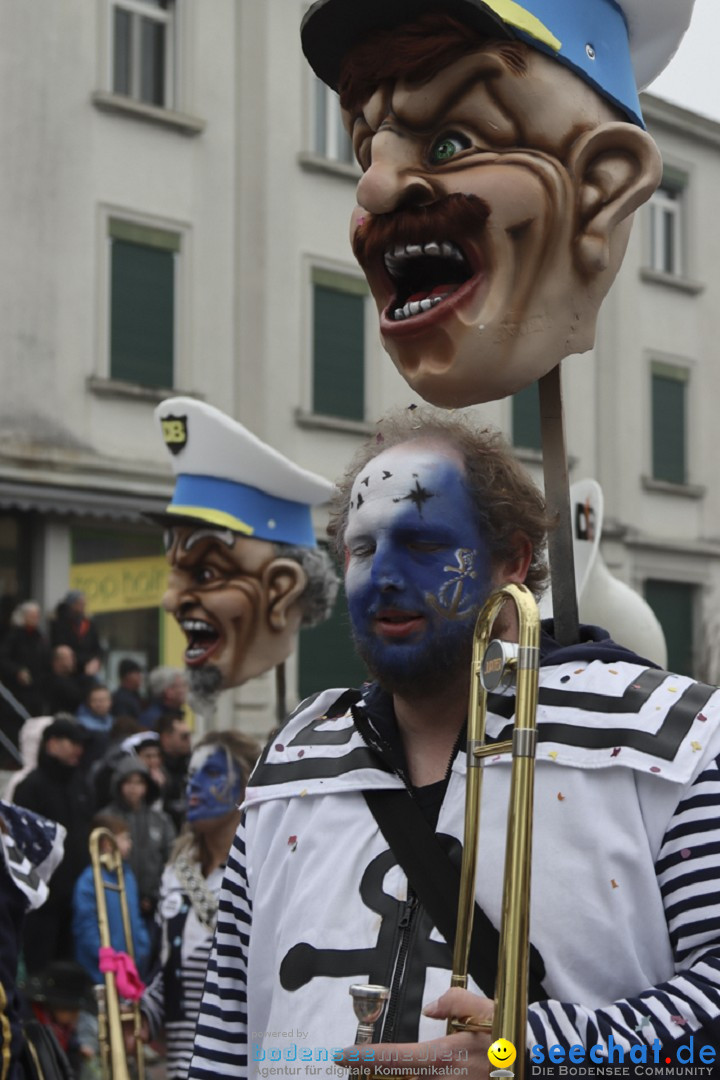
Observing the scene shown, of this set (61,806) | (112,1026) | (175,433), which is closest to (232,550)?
(175,433)

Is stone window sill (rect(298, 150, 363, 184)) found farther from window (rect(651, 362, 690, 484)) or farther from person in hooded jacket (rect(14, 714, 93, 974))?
person in hooded jacket (rect(14, 714, 93, 974))

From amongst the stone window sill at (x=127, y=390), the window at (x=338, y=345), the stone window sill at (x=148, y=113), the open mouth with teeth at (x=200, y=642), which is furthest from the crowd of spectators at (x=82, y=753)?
the stone window sill at (x=148, y=113)

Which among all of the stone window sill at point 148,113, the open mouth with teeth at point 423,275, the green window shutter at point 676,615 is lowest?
the open mouth with teeth at point 423,275

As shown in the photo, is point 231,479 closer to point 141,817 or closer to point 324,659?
point 141,817

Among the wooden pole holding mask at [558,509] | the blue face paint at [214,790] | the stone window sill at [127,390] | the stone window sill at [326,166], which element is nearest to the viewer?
the wooden pole holding mask at [558,509]

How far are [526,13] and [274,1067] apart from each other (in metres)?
1.73

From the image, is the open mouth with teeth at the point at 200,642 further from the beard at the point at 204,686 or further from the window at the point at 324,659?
the window at the point at 324,659

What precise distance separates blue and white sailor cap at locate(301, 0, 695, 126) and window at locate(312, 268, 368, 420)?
44.2ft

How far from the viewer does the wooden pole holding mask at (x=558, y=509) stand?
292 cm

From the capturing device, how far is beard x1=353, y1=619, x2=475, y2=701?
109 inches

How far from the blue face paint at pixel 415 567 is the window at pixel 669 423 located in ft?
58.3

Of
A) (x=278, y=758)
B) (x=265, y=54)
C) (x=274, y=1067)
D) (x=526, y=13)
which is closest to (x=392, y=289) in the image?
(x=526, y=13)

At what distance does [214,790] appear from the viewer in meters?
5.98

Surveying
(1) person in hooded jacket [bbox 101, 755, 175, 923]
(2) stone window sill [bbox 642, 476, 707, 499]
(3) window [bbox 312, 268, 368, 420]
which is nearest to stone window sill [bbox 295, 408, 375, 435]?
(3) window [bbox 312, 268, 368, 420]
